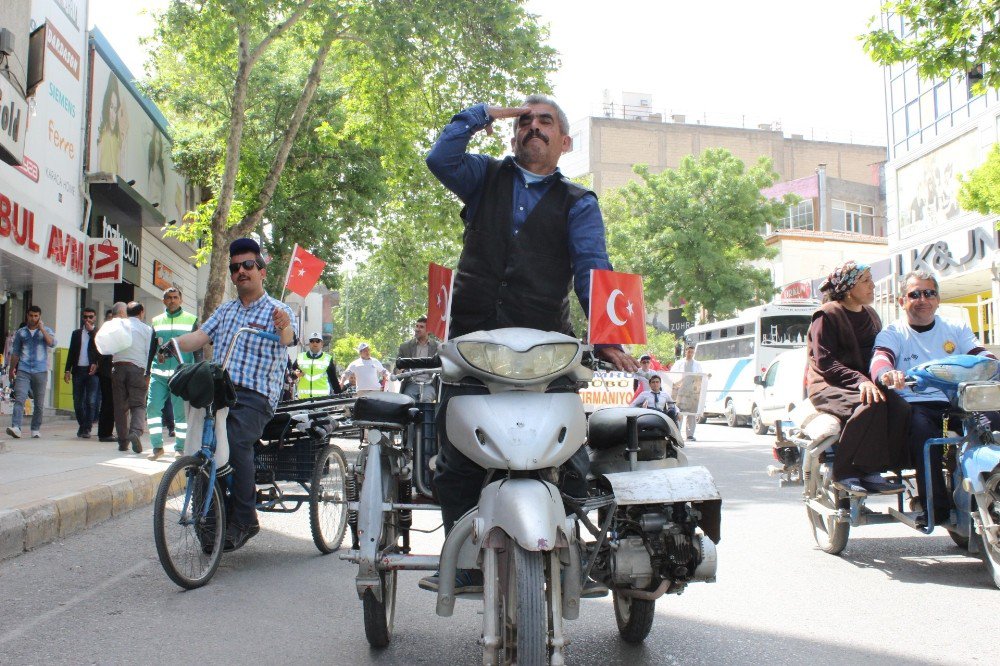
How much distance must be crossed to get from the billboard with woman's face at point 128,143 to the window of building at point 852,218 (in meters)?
38.5

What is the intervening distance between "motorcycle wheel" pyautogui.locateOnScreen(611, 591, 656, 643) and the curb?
4059 millimetres

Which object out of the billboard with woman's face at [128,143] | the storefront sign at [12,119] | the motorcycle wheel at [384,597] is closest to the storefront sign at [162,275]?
the billboard with woman's face at [128,143]

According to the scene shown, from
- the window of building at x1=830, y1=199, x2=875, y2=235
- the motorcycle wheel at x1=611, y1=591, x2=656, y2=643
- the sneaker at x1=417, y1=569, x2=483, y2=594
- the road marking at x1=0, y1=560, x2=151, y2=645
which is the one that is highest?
the window of building at x1=830, y1=199, x2=875, y2=235

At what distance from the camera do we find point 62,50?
18375 millimetres

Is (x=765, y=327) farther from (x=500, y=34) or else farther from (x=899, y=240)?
(x=500, y=34)

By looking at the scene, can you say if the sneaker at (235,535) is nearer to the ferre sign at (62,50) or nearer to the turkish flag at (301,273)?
the turkish flag at (301,273)

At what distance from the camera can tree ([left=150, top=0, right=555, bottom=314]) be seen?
1853 centimetres

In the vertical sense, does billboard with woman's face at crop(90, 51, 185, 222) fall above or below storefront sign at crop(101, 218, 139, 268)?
above

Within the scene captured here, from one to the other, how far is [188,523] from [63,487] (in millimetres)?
3061

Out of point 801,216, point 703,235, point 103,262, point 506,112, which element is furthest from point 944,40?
point 801,216

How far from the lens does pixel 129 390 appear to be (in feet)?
39.3

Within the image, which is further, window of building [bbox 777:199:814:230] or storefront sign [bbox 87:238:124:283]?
window of building [bbox 777:199:814:230]

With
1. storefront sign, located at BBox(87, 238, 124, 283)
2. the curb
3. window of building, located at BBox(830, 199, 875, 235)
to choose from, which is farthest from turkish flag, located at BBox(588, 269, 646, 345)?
window of building, located at BBox(830, 199, 875, 235)

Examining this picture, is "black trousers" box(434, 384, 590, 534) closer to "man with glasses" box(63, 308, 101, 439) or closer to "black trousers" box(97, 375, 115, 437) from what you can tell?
"black trousers" box(97, 375, 115, 437)
